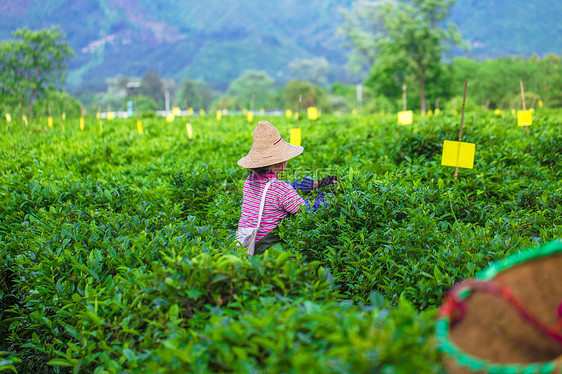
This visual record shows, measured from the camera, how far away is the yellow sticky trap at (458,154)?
3.50m

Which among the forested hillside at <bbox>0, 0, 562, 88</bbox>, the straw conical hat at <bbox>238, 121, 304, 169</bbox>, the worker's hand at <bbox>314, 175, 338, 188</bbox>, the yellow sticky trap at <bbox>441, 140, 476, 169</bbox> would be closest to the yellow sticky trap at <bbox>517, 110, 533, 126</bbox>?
the yellow sticky trap at <bbox>441, 140, 476, 169</bbox>

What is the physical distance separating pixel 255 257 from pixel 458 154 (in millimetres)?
2392

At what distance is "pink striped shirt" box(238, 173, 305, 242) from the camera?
2.79 m

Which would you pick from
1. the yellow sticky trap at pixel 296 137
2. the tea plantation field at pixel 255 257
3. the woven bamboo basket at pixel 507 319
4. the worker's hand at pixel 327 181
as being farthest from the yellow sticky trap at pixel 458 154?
the woven bamboo basket at pixel 507 319

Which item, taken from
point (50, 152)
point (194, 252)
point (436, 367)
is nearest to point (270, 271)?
point (194, 252)

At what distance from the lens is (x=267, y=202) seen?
2.79m

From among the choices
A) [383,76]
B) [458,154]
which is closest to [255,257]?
[458,154]

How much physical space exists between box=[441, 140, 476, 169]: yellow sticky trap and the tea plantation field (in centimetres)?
18

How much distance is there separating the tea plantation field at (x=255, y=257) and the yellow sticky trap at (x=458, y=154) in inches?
7.0

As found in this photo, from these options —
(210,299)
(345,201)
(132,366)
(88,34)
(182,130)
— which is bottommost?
(132,366)

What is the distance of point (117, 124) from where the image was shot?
8.92 metres

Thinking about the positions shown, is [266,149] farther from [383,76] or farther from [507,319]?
[383,76]

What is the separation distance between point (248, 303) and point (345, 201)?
56.0 inches

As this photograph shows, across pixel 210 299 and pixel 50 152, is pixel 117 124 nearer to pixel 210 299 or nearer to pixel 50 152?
pixel 50 152
